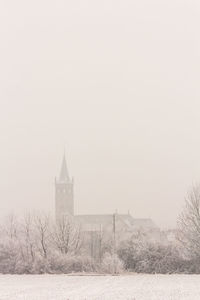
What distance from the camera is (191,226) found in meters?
64.9

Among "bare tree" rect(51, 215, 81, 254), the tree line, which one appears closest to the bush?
the tree line

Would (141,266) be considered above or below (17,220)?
below

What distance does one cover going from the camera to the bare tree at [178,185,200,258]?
59841 millimetres

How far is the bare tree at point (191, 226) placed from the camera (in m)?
59.8

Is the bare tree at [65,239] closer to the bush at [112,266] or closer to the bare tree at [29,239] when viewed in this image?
the bare tree at [29,239]

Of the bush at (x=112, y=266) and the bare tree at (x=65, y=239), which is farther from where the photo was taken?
the bare tree at (x=65, y=239)

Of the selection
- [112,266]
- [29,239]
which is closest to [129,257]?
[112,266]
